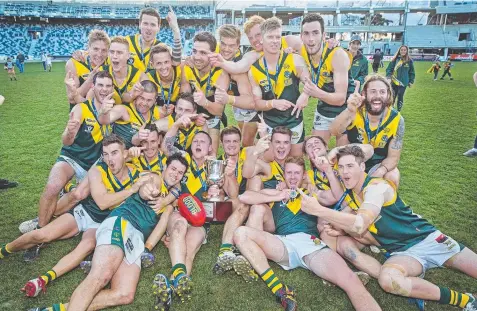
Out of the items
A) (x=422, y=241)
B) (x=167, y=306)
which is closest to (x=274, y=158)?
(x=422, y=241)

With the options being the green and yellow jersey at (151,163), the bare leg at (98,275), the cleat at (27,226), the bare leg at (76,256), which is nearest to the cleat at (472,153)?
the green and yellow jersey at (151,163)

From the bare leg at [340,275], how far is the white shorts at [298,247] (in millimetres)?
47

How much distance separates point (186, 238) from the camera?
3736 millimetres

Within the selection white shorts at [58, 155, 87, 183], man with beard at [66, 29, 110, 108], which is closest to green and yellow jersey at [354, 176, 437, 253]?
white shorts at [58, 155, 87, 183]

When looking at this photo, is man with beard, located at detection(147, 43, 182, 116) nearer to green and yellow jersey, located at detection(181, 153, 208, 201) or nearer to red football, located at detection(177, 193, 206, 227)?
green and yellow jersey, located at detection(181, 153, 208, 201)

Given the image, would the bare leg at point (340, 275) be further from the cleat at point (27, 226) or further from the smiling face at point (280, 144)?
the cleat at point (27, 226)

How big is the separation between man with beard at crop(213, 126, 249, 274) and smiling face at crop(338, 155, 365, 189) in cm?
120

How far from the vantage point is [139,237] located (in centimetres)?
349

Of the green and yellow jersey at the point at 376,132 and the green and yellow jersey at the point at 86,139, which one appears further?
the green and yellow jersey at the point at 86,139

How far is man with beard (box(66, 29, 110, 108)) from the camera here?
5.27 metres

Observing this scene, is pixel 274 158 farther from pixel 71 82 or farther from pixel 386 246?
pixel 71 82

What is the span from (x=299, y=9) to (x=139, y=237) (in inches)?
2133

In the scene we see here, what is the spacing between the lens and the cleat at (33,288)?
3.00 metres

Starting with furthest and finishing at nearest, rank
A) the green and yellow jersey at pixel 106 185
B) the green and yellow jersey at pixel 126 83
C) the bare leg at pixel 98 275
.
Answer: the green and yellow jersey at pixel 126 83
the green and yellow jersey at pixel 106 185
the bare leg at pixel 98 275
